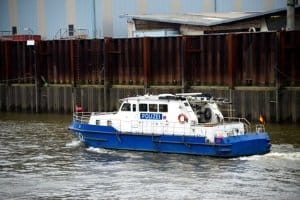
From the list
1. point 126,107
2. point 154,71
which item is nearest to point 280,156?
point 126,107

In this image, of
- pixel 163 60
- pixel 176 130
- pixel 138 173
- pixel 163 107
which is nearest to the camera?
pixel 138 173

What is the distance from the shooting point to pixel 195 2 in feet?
210

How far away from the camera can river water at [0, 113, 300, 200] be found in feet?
85.7

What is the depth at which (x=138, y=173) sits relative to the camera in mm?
29484

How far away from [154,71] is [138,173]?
68.6ft

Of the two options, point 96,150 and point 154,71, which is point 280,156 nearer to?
point 96,150

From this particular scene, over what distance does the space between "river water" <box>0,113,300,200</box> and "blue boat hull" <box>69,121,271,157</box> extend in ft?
0.98

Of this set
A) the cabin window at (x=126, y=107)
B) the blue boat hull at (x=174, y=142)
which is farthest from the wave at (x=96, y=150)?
the cabin window at (x=126, y=107)

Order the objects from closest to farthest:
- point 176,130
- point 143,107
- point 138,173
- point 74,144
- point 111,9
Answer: point 138,173
point 176,130
point 143,107
point 74,144
point 111,9

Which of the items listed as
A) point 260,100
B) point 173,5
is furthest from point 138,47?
point 173,5

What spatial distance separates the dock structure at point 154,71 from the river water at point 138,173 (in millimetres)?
6362

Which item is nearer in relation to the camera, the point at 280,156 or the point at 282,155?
the point at 280,156

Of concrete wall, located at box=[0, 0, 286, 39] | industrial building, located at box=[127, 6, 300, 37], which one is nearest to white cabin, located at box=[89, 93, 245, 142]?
industrial building, located at box=[127, 6, 300, 37]

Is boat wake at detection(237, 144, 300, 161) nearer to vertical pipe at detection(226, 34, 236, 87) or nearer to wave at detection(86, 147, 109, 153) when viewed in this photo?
wave at detection(86, 147, 109, 153)
